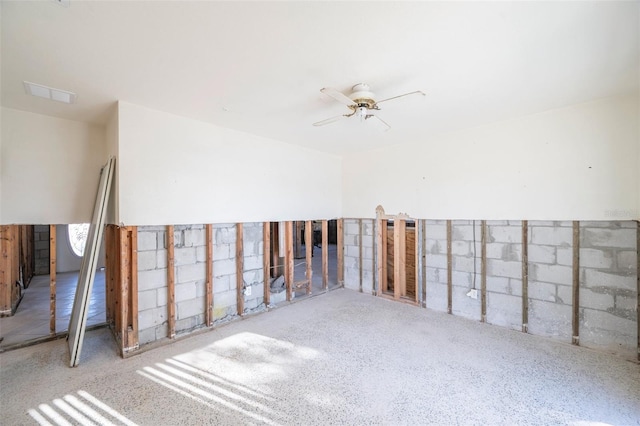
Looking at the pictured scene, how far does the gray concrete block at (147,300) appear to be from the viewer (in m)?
3.19

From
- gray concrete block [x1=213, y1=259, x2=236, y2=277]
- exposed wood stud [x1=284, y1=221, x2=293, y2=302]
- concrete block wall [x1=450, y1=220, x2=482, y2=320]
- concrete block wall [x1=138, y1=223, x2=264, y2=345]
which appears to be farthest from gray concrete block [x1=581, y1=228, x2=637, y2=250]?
gray concrete block [x1=213, y1=259, x2=236, y2=277]

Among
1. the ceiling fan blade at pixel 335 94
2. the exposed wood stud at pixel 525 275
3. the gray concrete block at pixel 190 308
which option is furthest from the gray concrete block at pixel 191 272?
the exposed wood stud at pixel 525 275

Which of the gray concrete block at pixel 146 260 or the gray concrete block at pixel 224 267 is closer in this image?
the gray concrete block at pixel 146 260

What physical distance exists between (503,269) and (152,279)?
4.67 metres

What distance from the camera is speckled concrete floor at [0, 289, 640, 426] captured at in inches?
84.0

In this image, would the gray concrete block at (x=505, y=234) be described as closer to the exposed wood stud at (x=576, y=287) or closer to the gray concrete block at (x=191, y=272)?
the exposed wood stud at (x=576, y=287)

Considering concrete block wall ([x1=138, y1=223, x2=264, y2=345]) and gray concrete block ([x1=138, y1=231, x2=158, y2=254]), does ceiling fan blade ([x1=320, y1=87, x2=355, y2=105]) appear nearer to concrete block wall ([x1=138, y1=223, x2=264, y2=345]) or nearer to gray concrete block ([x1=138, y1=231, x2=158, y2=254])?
concrete block wall ([x1=138, y1=223, x2=264, y2=345])

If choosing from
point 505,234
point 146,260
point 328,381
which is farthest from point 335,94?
point 505,234

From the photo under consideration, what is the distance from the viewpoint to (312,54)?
214 centimetres

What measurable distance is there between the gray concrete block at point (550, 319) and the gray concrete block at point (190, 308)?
4.45 metres

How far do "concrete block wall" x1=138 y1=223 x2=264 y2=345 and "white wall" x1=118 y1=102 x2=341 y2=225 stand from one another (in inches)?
8.6

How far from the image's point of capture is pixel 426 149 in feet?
14.9

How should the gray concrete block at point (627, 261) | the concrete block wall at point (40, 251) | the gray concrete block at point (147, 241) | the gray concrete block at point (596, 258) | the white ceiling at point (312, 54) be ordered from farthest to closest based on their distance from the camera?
the concrete block wall at point (40, 251) → the gray concrete block at point (147, 241) → the gray concrete block at point (596, 258) → the gray concrete block at point (627, 261) → the white ceiling at point (312, 54)

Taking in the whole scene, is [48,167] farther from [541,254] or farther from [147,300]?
[541,254]
